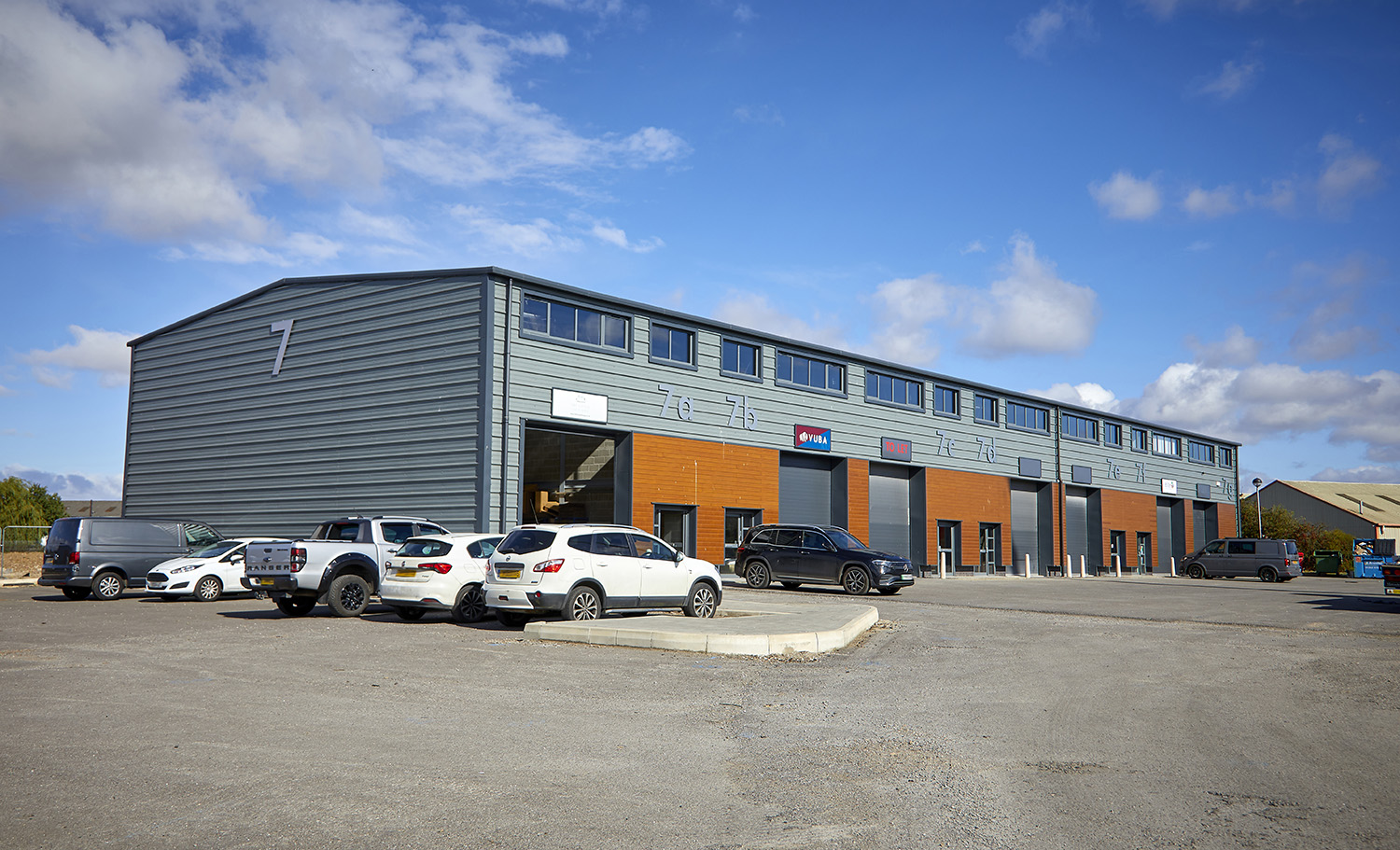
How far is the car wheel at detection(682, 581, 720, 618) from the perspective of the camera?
1666 centimetres

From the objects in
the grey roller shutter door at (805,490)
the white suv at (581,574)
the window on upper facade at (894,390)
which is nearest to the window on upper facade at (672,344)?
the grey roller shutter door at (805,490)

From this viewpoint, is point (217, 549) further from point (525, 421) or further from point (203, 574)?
point (525, 421)

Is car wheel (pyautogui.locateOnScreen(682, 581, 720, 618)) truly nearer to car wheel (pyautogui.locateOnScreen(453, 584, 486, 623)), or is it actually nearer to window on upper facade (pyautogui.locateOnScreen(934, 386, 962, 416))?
car wheel (pyautogui.locateOnScreen(453, 584, 486, 623))

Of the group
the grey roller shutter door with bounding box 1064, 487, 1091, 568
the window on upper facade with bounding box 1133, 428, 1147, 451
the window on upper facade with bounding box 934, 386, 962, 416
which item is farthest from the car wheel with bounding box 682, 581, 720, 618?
the window on upper facade with bounding box 1133, 428, 1147, 451

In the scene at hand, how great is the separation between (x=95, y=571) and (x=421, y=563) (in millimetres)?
9704

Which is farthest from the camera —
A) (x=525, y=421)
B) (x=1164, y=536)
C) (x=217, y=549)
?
(x=1164, y=536)

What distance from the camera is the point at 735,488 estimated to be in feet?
102

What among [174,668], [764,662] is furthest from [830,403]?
[174,668]

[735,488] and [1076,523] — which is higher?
[735,488]

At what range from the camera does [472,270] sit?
2488cm

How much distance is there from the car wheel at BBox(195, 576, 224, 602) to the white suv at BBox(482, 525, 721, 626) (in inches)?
333

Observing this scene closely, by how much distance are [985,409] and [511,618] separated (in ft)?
108

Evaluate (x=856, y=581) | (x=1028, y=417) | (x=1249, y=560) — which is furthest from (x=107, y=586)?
(x=1249, y=560)

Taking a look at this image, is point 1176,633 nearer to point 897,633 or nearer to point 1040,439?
point 897,633
